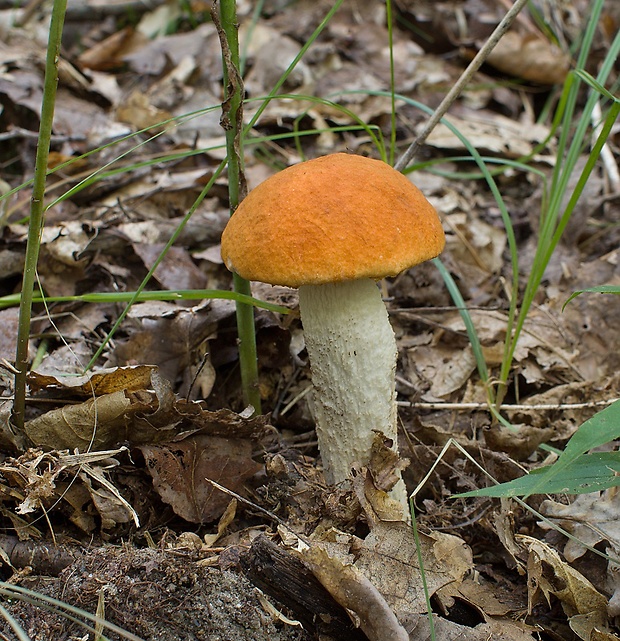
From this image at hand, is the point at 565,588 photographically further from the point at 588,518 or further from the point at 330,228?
the point at 330,228

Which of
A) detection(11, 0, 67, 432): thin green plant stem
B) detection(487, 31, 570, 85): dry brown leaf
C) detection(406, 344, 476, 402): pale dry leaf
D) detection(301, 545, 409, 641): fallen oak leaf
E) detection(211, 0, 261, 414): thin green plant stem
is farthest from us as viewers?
detection(487, 31, 570, 85): dry brown leaf

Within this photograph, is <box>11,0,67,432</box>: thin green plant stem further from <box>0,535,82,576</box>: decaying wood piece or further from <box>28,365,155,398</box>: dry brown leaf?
<box>0,535,82,576</box>: decaying wood piece

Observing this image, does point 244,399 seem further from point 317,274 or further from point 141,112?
point 141,112

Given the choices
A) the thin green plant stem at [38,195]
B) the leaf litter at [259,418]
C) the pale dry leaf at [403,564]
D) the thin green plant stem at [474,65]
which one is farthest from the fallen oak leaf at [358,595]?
the thin green plant stem at [474,65]

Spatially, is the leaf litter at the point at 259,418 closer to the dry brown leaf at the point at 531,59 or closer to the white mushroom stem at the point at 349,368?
the white mushroom stem at the point at 349,368

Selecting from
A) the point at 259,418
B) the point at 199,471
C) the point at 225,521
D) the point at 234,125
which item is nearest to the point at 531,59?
the point at 234,125

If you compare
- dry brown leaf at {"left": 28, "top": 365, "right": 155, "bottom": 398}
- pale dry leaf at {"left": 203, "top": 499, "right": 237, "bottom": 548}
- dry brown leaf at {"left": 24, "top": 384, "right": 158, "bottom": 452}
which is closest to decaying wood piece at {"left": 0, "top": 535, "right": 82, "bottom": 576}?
dry brown leaf at {"left": 24, "top": 384, "right": 158, "bottom": 452}
